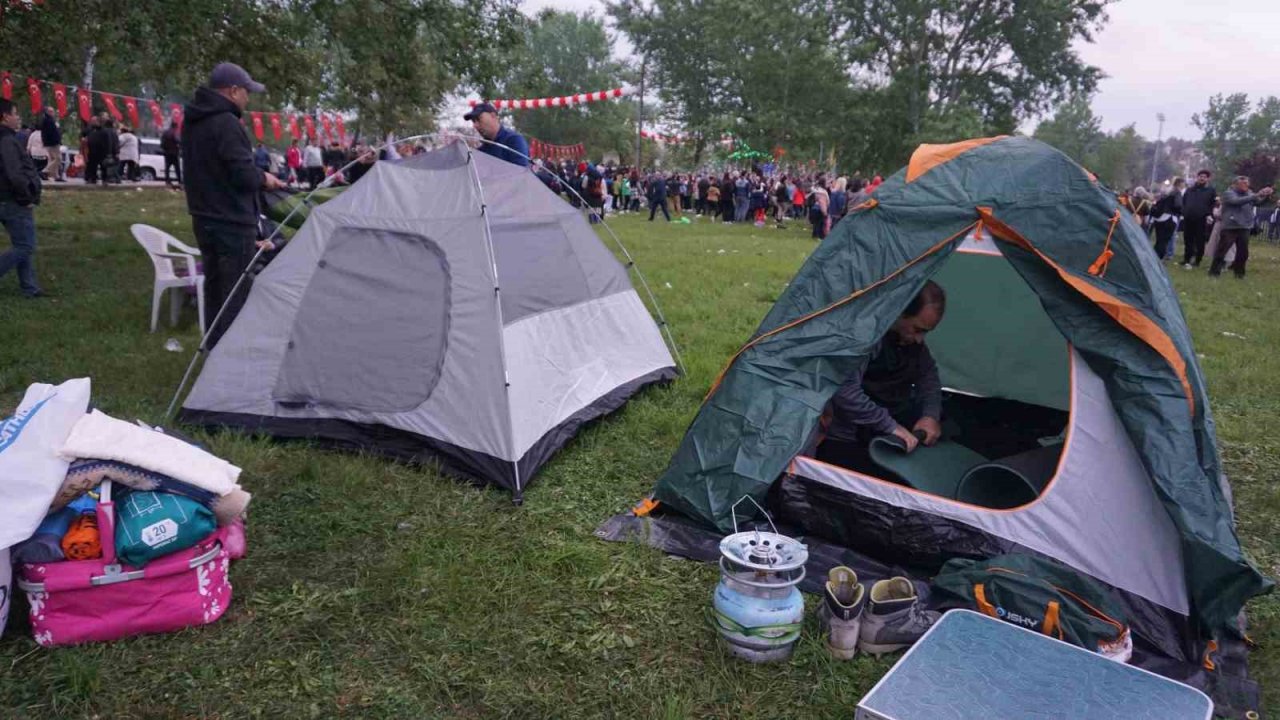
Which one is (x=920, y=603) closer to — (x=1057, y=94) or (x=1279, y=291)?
(x=1279, y=291)

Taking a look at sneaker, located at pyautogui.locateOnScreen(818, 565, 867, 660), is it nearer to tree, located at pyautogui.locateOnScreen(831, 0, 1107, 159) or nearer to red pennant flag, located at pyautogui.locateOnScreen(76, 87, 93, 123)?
red pennant flag, located at pyautogui.locateOnScreen(76, 87, 93, 123)

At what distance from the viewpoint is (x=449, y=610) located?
2.94 metres

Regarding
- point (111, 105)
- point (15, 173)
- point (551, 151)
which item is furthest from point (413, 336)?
point (551, 151)

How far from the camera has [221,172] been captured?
4.88 m

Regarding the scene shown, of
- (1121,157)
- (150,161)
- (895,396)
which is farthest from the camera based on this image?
(1121,157)

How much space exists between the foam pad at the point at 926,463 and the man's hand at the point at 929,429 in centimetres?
4

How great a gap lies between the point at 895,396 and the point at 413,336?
2408mm

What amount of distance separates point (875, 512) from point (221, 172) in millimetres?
4211

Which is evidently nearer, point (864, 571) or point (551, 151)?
point (864, 571)

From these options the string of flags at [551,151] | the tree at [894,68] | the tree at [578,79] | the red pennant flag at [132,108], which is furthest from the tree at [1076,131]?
the red pennant flag at [132,108]

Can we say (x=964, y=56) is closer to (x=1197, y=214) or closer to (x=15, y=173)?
(x=1197, y=214)

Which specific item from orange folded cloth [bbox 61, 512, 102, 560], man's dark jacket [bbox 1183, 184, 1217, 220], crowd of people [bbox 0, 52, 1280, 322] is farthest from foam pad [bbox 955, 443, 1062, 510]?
man's dark jacket [bbox 1183, 184, 1217, 220]

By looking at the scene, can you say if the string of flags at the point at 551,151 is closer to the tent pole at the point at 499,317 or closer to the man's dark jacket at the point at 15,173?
the man's dark jacket at the point at 15,173

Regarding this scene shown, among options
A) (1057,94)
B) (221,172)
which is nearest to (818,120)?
(1057,94)
